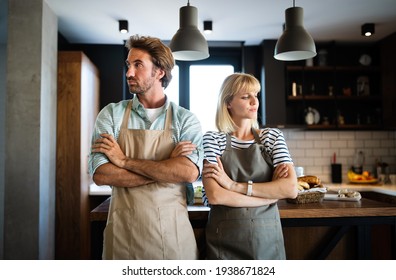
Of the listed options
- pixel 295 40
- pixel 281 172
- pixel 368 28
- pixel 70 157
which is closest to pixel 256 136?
pixel 281 172

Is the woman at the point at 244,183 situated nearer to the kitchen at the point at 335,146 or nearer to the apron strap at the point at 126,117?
the apron strap at the point at 126,117

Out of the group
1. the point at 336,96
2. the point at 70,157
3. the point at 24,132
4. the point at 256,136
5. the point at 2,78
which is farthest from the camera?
the point at 336,96

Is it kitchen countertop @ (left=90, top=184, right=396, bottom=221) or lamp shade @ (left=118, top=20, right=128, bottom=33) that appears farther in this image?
lamp shade @ (left=118, top=20, right=128, bottom=33)

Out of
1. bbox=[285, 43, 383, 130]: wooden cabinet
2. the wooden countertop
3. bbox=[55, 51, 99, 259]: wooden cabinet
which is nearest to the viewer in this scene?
the wooden countertop

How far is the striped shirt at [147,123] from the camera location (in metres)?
1.08

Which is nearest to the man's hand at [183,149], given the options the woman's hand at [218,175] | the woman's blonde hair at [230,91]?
the woman's hand at [218,175]

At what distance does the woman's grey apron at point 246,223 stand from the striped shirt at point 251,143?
0.06 ft

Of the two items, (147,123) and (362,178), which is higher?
(147,123)

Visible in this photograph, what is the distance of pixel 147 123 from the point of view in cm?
111

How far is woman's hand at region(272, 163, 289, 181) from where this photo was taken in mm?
1149

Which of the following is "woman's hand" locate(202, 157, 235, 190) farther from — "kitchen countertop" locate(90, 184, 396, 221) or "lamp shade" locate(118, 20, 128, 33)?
"lamp shade" locate(118, 20, 128, 33)

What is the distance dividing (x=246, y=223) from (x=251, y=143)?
282 mm

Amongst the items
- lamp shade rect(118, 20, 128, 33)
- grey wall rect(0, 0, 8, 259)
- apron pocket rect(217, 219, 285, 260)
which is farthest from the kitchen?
apron pocket rect(217, 219, 285, 260)

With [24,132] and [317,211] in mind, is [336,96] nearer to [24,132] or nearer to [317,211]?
[317,211]
